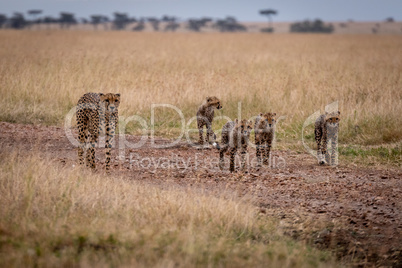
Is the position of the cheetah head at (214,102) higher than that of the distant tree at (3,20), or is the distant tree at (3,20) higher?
the distant tree at (3,20)

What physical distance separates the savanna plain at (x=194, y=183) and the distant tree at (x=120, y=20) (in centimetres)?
6738

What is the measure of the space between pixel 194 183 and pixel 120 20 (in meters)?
75.2

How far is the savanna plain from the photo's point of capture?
4.08m

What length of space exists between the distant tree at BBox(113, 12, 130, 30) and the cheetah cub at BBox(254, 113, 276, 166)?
7369cm

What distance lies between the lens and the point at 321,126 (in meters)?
7.77

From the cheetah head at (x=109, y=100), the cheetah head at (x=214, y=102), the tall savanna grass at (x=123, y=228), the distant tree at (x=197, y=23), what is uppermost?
the distant tree at (x=197, y=23)

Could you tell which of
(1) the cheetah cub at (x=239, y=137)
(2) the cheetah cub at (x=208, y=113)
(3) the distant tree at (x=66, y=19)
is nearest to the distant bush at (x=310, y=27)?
(3) the distant tree at (x=66, y=19)

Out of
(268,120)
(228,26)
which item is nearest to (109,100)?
(268,120)

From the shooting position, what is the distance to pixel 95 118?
21.7ft

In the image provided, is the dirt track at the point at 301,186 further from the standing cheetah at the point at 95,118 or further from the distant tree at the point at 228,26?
the distant tree at the point at 228,26

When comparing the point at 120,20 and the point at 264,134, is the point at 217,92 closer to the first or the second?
the point at 264,134

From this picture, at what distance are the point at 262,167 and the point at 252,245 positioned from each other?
10.3 ft

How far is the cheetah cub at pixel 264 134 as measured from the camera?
297 inches

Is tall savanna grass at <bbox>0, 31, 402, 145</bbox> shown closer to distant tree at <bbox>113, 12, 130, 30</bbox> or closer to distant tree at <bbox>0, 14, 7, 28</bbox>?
distant tree at <bbox>0, 14, 7, 28</bbox>
